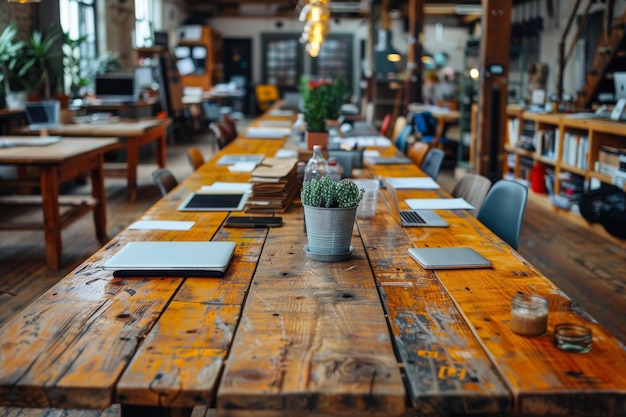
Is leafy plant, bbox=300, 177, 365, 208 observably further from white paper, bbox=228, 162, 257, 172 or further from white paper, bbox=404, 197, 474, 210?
white paper, bbox=228, 162, 257, 172

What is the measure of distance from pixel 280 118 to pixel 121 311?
6.97 m

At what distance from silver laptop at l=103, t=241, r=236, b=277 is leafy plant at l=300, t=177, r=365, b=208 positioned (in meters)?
0.31

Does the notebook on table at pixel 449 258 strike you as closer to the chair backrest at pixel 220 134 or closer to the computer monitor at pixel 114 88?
the chair backrest at pixel 220 134

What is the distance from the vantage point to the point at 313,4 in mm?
6750

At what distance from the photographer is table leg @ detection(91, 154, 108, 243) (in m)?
5.31

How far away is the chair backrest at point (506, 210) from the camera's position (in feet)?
9.30

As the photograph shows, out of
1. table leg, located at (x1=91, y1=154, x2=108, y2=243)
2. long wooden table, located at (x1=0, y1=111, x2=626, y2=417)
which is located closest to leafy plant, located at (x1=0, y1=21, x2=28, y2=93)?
table leg, located at (x1=91, y1=154, x2=108, y2=243)

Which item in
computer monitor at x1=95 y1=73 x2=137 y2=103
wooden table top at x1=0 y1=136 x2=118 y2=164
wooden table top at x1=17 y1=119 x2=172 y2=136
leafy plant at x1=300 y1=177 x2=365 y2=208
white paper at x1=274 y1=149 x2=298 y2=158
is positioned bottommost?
white paper at x1=274 y1=149 x2=298 y2=158

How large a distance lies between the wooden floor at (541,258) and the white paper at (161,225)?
4.67 feet

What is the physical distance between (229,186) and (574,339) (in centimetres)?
227

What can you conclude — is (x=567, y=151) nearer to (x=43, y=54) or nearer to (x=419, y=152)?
(x=419, y=152)

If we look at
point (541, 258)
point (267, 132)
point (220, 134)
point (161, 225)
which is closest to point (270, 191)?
point (161, 225)

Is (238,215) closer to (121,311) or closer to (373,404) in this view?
(121,311)

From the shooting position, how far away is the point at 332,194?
79.1 inches
